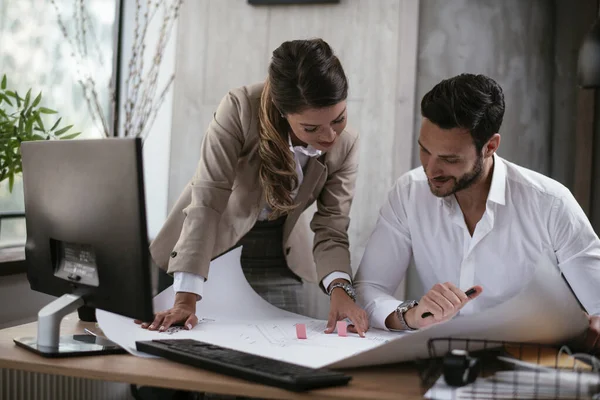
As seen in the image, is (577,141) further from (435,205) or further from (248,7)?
(248,7)

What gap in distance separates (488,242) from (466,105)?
1.21ft

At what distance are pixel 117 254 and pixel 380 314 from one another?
2.21 feet

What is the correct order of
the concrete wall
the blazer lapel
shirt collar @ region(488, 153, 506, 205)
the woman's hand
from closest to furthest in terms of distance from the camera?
the woman's hand
shirt collar @ region(488, 153, 506, 205)
the blazer lapel
the concrete wall

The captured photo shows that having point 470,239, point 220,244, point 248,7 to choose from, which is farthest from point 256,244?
point 248,7

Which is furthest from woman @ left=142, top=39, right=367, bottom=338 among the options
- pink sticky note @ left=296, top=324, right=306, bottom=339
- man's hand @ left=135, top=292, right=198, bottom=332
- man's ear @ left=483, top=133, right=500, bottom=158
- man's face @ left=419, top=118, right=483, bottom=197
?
man's ear @ left=483, top=133, right=500, bottom=158

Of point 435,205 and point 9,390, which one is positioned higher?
point 435,205

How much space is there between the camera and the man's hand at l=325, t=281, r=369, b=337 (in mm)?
1635

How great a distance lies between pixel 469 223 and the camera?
1.91 m

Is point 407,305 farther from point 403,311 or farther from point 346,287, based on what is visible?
point 346,287

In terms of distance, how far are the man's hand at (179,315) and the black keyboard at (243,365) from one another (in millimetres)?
207

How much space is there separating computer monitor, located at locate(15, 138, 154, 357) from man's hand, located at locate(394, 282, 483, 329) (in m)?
0.62

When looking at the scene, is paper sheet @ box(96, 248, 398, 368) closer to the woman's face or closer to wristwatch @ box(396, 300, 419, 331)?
wristwatch @ box(396, 300, 419, 331)

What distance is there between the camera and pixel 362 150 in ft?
10.4

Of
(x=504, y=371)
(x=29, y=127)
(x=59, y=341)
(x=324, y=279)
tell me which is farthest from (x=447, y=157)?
(x=29, y=127)
